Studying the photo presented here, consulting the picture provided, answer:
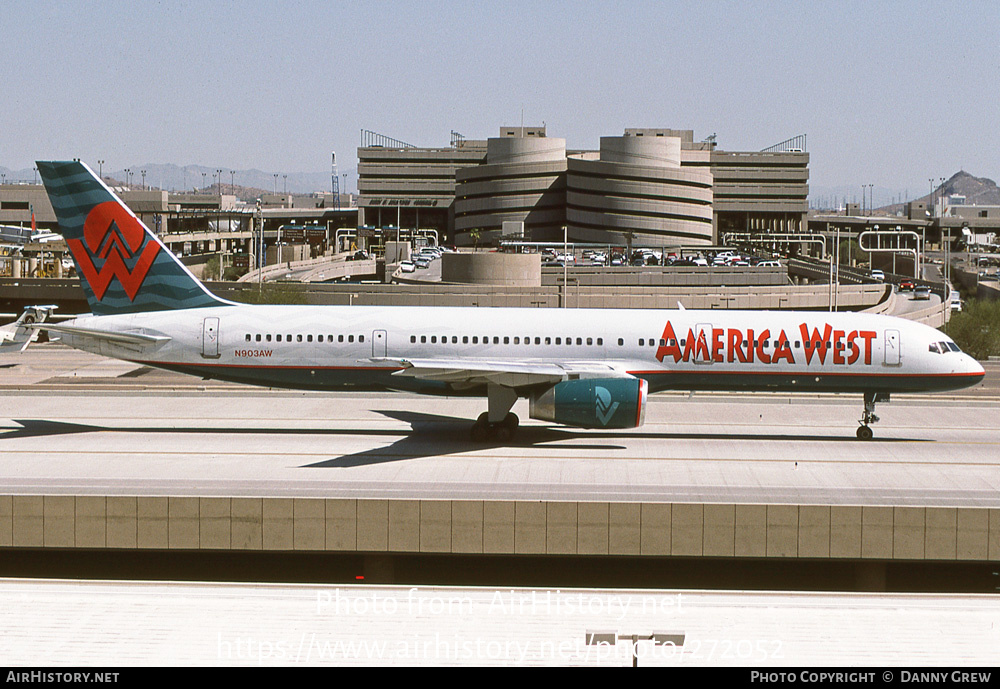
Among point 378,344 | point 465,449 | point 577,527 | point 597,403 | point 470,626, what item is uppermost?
point 378,344

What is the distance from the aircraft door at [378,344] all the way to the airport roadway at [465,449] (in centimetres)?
330

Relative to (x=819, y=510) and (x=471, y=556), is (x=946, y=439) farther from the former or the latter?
(x=471, y=556)

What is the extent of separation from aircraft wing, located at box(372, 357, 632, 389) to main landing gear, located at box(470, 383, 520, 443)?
709mm

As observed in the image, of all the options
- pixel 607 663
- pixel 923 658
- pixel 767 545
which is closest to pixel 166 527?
pixel 607 663

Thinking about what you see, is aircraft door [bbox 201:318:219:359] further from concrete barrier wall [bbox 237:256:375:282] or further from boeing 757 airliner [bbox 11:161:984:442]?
concrete barrier wall [bbox 237:256:375:282]

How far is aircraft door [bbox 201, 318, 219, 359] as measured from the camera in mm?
38688

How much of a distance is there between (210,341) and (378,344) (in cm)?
630

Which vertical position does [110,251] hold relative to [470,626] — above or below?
above

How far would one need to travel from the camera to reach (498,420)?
124ft

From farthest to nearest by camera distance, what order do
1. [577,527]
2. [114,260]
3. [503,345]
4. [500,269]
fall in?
[500,269]
[114,260]
[503,345]
[577,527]

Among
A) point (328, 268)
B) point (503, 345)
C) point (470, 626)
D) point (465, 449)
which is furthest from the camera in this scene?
point (328, 268)

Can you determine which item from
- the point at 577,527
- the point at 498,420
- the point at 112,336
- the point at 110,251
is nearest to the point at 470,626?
the point at 577,527

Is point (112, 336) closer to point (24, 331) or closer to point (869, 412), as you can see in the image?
point (24, 331)

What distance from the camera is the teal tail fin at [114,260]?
131 ft
